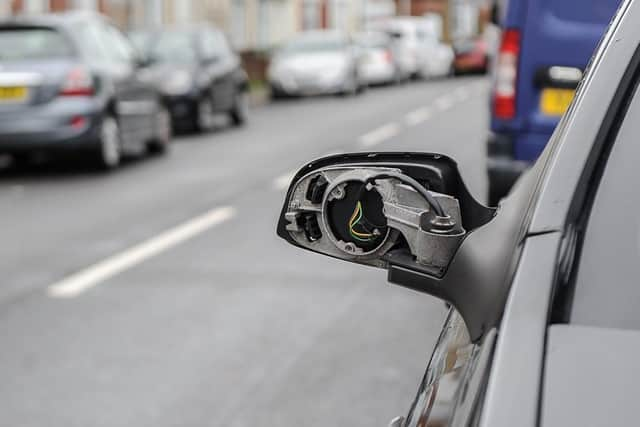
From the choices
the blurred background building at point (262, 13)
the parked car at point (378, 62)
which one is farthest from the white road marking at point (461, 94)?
the blurred background building at point (262, 13)

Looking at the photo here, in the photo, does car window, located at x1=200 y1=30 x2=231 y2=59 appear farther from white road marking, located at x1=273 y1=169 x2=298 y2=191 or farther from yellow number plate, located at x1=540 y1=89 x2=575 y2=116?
yellow number plate, located at x1=540 y1=89 x2=575 y2=116

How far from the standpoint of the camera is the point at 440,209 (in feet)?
5.74

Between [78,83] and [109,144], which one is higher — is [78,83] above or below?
above

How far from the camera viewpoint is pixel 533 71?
22.6ft

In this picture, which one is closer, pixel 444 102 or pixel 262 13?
pixel 444 102

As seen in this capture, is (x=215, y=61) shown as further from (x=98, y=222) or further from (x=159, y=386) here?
(x=159, y=386)

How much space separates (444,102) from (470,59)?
15.5 metres

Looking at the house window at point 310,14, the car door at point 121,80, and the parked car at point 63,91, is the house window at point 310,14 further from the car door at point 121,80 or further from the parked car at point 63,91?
the parked car at point 63,91

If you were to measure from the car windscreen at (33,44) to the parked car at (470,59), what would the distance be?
95.9 feet

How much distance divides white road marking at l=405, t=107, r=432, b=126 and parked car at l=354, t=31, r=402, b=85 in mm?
8835

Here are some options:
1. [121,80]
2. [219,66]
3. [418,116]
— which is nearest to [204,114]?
[219,66]

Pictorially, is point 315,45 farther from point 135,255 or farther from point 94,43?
point 135,255

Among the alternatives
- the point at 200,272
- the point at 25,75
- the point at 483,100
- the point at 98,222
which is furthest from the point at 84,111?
the point at 483,100

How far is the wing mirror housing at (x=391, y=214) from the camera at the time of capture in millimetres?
1752
